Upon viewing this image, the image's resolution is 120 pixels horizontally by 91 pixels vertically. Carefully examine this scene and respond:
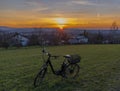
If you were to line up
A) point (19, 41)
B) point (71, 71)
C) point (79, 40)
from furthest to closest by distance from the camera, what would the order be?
point (79, 40) → point (19, 41) → point (71, 71)

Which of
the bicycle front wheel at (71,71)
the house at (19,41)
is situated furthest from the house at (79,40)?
the bicycle front wheel at (71,71)

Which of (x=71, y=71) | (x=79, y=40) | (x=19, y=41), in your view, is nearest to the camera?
(x=71, y=71)

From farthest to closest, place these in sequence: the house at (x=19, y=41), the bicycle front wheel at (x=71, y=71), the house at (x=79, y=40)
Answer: the house at (x=79, y=40), the house at (x=19, y=41), the bicycle front wheel at (x=71, y=71)

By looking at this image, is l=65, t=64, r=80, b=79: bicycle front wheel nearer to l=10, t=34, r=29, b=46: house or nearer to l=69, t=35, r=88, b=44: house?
l=10, t=34, r=29, b=46: house

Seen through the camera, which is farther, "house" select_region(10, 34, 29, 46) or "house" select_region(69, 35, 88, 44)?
"house" select_region(69, 35, 88, 44)

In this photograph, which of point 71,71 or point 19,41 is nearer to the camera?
point 71,71

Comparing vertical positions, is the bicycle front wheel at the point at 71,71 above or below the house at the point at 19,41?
above

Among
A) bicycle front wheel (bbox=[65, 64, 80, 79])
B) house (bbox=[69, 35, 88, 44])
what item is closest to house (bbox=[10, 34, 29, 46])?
house (bbox=[69, 35, 88, 44])

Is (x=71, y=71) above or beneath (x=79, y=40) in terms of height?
above

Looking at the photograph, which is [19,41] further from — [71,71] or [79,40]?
[71,71]

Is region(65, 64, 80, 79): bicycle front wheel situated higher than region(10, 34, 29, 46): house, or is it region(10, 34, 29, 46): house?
region(65, 64, 80, 79): bicycle front wheel

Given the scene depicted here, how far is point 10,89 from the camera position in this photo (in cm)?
538

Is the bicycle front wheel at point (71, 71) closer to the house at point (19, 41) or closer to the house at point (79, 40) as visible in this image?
the house at point (19, 41)

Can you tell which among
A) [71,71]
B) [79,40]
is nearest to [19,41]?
[79,40]
